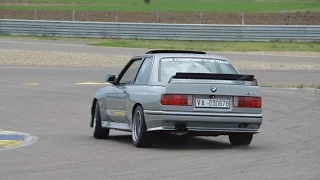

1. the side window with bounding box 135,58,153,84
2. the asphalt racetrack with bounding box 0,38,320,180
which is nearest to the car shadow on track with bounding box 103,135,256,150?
the asphalt racetrack with bounding box 0,38,320,180

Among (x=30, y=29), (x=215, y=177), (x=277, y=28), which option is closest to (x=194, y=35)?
(x=277, y=28)

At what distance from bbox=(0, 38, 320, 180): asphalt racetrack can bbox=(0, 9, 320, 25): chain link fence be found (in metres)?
36.0

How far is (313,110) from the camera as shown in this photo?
19.3 m

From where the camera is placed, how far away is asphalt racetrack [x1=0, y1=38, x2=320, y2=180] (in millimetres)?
10102

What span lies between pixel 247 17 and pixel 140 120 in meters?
49.3

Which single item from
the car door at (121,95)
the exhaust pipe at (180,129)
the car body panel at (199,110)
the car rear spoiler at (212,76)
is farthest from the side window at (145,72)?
the exhaust pipe at (180,129)

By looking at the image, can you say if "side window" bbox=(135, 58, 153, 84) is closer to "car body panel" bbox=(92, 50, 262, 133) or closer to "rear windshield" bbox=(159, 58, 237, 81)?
"rear windshield" bbox=(159, 58, 237, 81)

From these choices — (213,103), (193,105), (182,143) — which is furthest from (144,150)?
(182,143)

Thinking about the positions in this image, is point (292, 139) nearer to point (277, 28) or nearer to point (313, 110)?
point (313, 110)

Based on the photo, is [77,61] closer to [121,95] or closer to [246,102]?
[121,95]

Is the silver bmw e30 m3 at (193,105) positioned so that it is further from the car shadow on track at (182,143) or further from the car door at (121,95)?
the car door at (121,95)

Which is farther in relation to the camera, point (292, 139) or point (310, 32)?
point (310, 32)

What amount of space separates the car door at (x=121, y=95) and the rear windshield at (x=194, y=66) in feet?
2.23

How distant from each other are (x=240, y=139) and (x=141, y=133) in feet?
4.94
